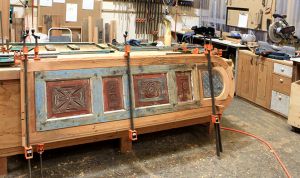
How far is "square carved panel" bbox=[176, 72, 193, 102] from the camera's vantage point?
258cm

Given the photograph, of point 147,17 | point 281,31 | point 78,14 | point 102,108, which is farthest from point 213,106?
point 147,17

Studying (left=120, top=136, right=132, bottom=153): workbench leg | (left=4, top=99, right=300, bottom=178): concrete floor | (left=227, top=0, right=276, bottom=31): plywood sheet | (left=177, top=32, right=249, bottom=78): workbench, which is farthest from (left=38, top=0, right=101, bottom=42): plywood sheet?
(left=120, top=136, right=132, bottom=153): workbench leg

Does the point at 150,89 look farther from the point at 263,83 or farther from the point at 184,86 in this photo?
the point at 263,83

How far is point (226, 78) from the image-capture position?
279cm

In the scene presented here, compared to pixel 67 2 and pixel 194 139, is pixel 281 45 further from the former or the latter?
pixel 67 2

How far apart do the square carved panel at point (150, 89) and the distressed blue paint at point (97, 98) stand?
0.11 ft

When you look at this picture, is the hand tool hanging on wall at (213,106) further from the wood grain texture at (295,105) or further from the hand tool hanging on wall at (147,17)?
the hand tool hanging on wall at (147,17)

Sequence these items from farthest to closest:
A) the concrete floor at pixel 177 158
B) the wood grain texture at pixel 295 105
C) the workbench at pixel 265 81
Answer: the workbench at pixel 265 81 → the wood grain texture at pixel 295 105 → the concrete floor at pixel 177 158

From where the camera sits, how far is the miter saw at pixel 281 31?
382 centimetres

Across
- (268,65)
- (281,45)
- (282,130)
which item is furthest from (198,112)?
(281,45)

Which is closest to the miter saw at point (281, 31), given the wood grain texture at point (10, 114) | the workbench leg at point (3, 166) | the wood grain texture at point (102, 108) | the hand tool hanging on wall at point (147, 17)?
the wood grain texture at point (102, 108)

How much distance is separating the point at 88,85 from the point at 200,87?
37.6 inches

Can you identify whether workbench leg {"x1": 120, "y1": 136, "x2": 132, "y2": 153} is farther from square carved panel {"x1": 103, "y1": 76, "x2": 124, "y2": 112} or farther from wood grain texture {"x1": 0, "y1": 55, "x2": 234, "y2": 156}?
square carved panel {"x1": 103, "y1": 76, "x2": 124, "y2": 112}

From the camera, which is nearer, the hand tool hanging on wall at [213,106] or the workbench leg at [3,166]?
the workbench leg at [3,166]
